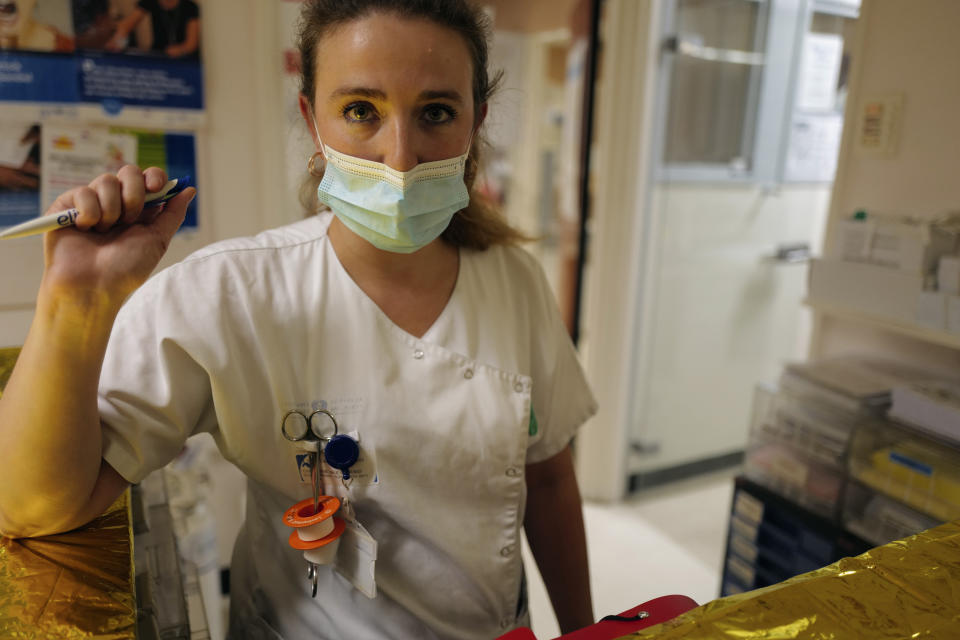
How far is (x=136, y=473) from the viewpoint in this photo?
2.49 feet

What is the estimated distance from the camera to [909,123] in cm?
155

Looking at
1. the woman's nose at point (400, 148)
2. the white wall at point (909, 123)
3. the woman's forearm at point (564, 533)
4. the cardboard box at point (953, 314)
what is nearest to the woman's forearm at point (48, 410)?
the woman's nose at point (400, 148)

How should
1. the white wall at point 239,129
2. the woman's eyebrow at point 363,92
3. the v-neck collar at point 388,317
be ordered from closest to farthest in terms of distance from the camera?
the woman's eyebrow at point 363,92
the v-neck collar at point 388,317
the white wall at point 239,129

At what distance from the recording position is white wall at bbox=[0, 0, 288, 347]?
1.72m

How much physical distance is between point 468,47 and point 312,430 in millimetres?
551

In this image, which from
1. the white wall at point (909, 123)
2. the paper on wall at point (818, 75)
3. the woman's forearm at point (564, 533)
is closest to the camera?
the woman's forearm at point (564, 533)

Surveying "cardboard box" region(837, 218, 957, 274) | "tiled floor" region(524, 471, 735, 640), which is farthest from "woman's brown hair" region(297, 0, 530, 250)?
"tiled floor" region(524, 471, 735, 640)

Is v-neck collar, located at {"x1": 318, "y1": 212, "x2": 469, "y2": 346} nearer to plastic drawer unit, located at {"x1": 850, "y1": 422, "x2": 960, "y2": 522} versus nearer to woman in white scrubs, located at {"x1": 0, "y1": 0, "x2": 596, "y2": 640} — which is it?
woman in white scrubs, located at {"x1": 0, "y1": 0, "x2": 596, "y2": 640}

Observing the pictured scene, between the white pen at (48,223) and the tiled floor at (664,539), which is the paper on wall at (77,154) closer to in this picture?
the white pen at (48,223)

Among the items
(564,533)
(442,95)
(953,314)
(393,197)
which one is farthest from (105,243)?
(953,314)

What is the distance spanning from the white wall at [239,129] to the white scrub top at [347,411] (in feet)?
3.01

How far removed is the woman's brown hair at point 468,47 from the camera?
0.82 m

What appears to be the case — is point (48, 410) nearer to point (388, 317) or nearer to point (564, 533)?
point (388, 317)

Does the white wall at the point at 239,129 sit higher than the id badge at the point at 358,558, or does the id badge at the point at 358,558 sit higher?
the white wall at the point at 239,129
